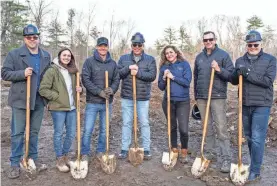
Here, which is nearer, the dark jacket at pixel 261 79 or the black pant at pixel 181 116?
the dark jacket at pixel 261 79

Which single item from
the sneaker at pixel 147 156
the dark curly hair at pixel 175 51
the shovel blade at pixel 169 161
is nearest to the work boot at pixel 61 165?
the sneaker at pixel 147 156

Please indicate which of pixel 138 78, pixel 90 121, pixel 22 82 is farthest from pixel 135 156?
pixel 22 82

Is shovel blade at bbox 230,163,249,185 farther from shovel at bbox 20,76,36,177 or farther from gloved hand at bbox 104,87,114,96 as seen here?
shovel at bbox 20,76,36,177

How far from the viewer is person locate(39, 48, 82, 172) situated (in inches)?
193

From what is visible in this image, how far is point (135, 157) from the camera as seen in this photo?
541cm

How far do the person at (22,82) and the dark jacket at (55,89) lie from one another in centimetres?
12

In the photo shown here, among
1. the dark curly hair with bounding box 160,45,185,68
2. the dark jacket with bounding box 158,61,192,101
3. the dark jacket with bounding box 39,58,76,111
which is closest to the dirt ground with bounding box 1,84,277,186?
the dark jacket with bounding box 39,58,76,111

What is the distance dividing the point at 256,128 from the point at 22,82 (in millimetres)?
3577

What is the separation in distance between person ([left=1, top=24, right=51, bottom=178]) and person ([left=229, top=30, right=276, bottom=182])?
3.06 metres

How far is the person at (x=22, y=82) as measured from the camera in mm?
4668

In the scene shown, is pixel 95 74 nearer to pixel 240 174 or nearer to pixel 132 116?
pixel 132 116

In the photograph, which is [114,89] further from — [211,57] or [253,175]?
[253,175]

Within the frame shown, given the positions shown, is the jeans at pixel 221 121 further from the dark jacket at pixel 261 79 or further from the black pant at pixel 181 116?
the dark jacket at pixel 261 79

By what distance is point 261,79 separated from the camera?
4562 millimetres
